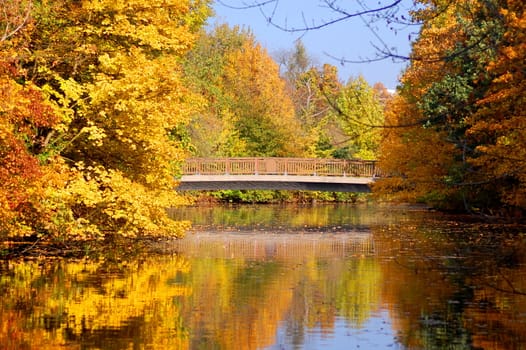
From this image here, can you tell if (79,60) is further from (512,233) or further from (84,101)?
(512,233)

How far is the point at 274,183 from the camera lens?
184ft

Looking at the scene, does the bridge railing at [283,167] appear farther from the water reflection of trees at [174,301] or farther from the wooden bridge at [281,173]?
the water reflection of trees at [174,301]

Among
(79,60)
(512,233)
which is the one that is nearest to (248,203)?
(512,233)

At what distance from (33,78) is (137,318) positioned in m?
12.3

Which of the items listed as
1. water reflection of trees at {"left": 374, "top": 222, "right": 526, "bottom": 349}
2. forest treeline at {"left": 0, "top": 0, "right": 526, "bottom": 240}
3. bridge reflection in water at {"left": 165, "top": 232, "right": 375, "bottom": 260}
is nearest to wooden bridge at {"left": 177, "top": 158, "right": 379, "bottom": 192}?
forest treeline at {"left": 0, "top": 0, "right": 526, "bottom": 240}

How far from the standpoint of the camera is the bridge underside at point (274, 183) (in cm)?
5431

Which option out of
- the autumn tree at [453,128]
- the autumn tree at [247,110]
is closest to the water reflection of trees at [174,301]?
the autumn tree at [453,128]

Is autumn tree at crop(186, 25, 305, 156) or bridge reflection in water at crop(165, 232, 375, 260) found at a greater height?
autumn tree at crop(186, 25, 305, 156)

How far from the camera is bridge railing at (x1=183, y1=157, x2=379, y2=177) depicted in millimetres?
54750

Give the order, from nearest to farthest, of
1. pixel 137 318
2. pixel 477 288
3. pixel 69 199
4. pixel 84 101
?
1. pixel 137 318
2. pixel 477 288
3. pixel 69 199
4. pixel 84 101

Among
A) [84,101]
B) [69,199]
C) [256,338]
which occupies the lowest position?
[256,338]

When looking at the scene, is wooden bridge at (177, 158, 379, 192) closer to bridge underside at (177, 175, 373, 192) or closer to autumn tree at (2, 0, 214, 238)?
bridge underside at (177, 175, 373, 192)

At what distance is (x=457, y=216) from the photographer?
47.9 m

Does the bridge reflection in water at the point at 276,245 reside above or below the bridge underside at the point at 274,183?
below
